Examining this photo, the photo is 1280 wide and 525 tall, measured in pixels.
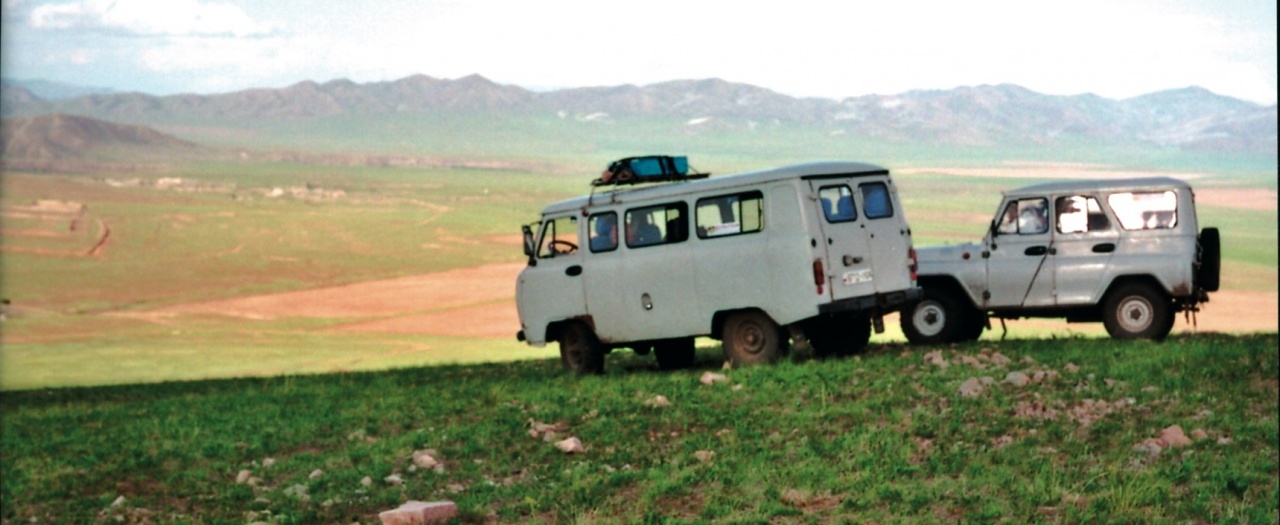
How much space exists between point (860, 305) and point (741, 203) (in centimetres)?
213

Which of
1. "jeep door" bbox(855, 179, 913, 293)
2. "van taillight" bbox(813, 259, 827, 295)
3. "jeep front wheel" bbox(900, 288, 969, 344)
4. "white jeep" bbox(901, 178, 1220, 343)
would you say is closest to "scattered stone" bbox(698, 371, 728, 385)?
"van taillight" bbox(813, 259, 827, 295)

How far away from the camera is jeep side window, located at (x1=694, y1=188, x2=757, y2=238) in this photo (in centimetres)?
2034

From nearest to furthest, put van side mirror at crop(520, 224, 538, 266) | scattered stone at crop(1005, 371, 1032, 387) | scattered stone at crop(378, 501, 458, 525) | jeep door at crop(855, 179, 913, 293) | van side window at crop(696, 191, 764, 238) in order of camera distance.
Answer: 1. scattered stone at crop(378, 501, 458, 525)
2. scattered stone at crop(1005, 371, 1032, 387)
3. van side window at crop(696, 191, 764, 238)
4. jeep door at crop(855, 179, 913, 293)
5. van side mirror at crop(520, 224, 538, 266)

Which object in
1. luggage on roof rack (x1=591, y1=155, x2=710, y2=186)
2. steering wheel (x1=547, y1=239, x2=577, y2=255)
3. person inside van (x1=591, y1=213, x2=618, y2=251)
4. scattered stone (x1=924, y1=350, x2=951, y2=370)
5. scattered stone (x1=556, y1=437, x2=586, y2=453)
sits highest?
luggage on roof rack (x1=591, y1=155, x2=710, y2=186)

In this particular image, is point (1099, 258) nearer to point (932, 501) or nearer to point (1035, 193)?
point (1035, 193)

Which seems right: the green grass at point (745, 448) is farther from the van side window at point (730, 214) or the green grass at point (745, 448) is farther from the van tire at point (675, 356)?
the van side window at point (730, 214)

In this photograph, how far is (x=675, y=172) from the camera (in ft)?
75.0

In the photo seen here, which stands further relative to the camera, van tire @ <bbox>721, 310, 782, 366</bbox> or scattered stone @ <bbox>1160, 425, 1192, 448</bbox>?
van tire @ <bbox>721, 310, 782, 366</bbox>

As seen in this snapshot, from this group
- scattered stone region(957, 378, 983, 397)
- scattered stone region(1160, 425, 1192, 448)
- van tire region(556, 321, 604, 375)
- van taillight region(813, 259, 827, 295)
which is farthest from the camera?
van tire region(556, 321, 604, 375)

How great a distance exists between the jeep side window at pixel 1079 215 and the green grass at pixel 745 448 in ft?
5.83

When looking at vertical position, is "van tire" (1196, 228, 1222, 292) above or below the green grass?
above

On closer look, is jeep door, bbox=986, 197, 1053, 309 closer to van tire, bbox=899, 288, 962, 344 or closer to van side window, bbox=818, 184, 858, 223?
van tire, bbox=899, 288, 962, 344

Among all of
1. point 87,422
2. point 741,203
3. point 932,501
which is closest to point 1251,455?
point 932,501

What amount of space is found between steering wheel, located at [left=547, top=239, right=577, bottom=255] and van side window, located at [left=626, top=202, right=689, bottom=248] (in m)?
1.30
